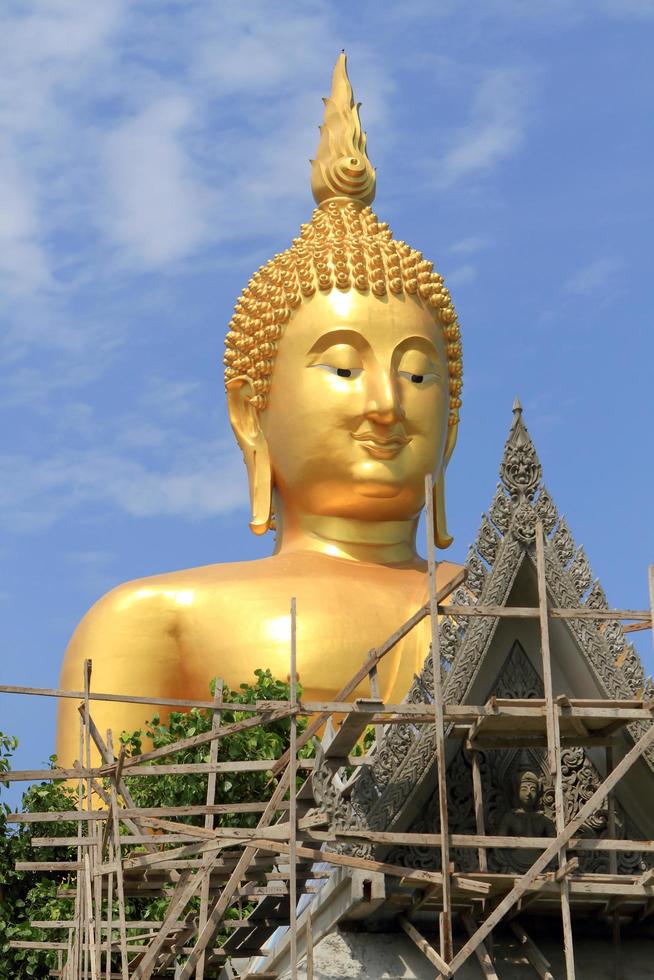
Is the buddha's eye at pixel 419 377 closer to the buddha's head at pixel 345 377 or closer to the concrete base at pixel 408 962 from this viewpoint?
the buddha's head at pixel 345 377

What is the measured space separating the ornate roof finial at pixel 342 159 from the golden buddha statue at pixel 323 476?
2cm

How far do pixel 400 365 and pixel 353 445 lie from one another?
35.3 inches

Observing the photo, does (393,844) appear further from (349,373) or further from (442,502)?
(442,502)

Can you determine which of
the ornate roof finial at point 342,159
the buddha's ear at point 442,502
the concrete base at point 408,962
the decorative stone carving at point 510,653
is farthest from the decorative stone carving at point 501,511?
the ornate roof finial at point 342,159

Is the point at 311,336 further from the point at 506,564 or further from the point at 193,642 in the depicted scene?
the point at 506,564

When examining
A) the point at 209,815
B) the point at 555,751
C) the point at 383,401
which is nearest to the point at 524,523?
the point at 555,751

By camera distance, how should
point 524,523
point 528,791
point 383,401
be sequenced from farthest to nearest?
point 383,401
point 528,791
point 524,523

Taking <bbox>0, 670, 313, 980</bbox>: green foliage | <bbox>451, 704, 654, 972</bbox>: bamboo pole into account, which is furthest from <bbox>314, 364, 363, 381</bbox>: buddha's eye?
<bbox>451, 704, 654, 972</bbox>: bamboo pole

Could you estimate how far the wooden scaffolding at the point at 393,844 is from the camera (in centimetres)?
1159

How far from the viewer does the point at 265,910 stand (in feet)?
45.2

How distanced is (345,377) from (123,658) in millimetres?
3363

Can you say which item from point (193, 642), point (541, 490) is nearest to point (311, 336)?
point (193, 642)

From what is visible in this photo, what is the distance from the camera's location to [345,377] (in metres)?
18.9

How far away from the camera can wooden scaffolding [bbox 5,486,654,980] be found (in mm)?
11586
